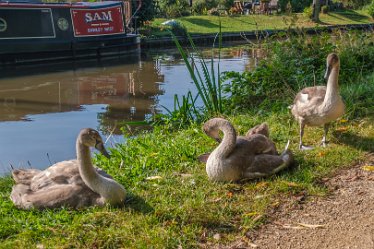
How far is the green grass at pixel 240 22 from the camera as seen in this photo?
27562 mm

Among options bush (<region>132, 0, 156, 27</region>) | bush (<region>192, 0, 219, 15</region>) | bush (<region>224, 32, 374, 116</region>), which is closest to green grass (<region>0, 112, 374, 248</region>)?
bush (<region>224, 32, 374, 116</region>)

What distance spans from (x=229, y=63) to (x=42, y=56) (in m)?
7.96

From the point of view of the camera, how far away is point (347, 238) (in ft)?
11.8

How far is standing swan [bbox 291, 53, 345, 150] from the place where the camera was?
5.59 m

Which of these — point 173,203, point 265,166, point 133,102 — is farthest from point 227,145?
point 133,102

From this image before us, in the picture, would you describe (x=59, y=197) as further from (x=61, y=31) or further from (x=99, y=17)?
(x=99, y=17)

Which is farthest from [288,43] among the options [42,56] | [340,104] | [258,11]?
[258,11]

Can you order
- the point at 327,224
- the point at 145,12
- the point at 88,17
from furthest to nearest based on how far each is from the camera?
the point at 145,12
the point at 88,17
the point at 327,224

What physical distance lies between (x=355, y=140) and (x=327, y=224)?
88.0 inches

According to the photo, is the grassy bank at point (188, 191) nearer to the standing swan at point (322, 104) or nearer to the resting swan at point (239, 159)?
the resting swan at point (239, 159)

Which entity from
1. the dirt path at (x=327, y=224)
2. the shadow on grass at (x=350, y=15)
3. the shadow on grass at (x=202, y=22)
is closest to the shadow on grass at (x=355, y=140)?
the dirt path at (x=327, y=224)

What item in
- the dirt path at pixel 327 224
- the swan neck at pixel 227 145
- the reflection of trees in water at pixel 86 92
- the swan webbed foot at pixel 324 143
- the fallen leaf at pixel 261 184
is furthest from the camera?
the reflection of trees in water at pixel 86 92

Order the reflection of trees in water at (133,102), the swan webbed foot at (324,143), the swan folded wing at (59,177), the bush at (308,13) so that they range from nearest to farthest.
Answer: the swan folded wing at (59,177) < the swan webbed foot at (324,143) < the reflection of trees in water at (133,102) < the bush at (308,13)

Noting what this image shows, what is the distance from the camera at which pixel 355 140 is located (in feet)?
19.1
